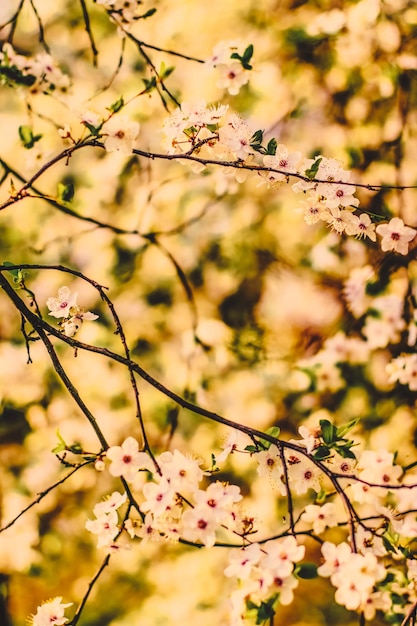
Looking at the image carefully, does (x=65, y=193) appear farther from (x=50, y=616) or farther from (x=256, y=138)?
(x=50, y=616)

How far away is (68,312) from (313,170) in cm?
47

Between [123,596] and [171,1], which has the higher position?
[171,1]

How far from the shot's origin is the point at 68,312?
3.05 feet

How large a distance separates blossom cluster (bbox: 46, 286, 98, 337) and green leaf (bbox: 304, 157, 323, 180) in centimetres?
42

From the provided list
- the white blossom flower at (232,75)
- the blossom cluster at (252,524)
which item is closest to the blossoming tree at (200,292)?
the white blossom flower at (232,75)

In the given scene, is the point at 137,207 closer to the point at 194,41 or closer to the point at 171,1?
the point at 194,41

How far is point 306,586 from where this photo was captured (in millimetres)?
1744

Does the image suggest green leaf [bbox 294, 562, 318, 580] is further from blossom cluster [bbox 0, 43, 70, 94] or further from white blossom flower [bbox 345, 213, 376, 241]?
blossom cluster [bbox 0, 43, 70, 94]

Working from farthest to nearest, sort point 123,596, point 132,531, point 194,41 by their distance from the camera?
point 194,41 < point 123,596 < point 132,531

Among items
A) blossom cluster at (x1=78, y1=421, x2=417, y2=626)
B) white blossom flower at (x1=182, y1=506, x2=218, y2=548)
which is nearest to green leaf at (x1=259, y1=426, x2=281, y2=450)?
blossom cluster at (x1=78, y1=421, x2=417, y2=626)

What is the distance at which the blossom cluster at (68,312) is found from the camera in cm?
90

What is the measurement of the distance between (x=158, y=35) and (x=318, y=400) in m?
1.34

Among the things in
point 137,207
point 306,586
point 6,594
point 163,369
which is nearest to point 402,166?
point 137,207

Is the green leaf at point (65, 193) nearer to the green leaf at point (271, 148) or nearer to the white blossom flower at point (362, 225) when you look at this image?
the green leaf at point (271, 148)
